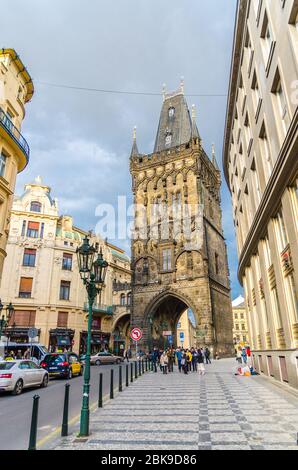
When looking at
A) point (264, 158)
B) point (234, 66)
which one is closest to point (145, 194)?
point (234, 66)

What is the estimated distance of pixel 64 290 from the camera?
3647 cm

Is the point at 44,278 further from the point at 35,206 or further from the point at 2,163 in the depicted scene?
the point at 2,163

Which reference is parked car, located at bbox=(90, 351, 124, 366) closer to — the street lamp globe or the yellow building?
the street lamp globe

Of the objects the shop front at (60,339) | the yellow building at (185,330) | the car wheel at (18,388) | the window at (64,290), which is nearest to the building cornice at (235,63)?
the car wheel at (18,388)

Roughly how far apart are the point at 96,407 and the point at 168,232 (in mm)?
30324

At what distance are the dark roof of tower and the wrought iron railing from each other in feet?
92.9

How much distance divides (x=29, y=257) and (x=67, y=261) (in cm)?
449

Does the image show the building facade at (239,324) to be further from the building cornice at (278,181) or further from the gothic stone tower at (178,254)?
the building cornice at (278,181)

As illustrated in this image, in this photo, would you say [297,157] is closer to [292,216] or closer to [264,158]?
[292,216]

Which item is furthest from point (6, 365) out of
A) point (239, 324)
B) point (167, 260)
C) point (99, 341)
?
point (239, 324)

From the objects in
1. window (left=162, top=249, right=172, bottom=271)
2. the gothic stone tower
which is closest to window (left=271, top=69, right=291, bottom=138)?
the gothic stone tower

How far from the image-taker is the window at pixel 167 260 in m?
37.6

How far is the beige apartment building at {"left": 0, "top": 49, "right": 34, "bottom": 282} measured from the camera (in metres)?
17.4

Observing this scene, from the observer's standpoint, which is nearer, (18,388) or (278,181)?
(278,181)
